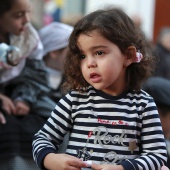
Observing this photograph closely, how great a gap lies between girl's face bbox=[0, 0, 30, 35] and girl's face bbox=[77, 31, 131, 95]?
1.00 m

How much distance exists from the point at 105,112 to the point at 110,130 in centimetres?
7

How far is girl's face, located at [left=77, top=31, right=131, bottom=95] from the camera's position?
2070mm

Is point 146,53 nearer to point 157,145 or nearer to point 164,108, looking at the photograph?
point 157,145

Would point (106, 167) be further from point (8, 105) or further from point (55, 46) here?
point (55, 46)

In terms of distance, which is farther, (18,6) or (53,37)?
(53,37)

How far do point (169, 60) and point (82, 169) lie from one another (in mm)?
4032

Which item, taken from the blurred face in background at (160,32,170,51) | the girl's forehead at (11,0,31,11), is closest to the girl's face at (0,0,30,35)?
the girl's forehead at (11,0,31,11)

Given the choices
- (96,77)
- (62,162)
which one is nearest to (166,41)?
(96,77)

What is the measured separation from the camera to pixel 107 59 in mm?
2070

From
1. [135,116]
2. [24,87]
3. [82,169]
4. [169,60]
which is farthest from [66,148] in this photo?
[169,60]

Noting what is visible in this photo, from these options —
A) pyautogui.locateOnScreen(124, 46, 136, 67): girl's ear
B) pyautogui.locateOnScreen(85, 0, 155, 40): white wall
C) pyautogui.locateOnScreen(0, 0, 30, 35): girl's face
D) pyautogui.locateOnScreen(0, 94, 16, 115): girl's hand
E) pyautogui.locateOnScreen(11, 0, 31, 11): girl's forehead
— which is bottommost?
pyautogui.locateOnScreen(0, 94, 16, 115): girl's hand

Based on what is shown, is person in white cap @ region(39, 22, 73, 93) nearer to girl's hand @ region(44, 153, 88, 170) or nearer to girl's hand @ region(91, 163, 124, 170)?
girl's hand @ region(44, 153, 88, 170)

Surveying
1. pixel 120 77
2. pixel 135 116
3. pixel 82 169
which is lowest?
pixel 82 169

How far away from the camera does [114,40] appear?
6.87ft
